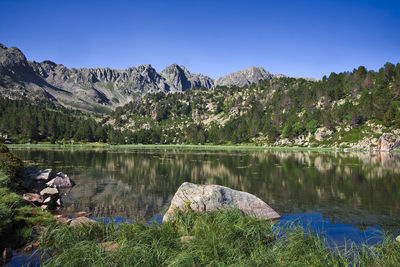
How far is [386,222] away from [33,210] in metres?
23.8

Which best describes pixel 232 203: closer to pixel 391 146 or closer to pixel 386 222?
Result: pixel 386 222

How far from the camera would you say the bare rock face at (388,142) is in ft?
358

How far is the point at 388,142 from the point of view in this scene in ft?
362

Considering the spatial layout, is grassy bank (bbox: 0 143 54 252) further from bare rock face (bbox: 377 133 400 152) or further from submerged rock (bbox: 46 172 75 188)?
bare rock face (bbox: 377 133 400 152)

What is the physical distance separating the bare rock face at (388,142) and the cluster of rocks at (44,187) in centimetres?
12629

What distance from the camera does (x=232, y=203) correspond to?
55.5 feet

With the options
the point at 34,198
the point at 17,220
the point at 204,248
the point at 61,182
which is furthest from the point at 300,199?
the point at 61,182

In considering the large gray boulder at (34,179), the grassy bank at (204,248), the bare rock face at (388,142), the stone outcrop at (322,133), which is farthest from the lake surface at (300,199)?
Result: the stone outcrop at (322,133)

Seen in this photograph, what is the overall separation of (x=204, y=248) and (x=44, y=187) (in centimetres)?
2393

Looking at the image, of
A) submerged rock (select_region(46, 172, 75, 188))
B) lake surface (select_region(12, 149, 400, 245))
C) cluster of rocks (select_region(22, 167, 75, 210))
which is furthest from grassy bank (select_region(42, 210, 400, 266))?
submerged rock (select_region(46, 172, 75, 188))

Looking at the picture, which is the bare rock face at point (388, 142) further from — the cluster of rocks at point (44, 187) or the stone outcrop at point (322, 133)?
the cluster of rocks at point (44, 187)

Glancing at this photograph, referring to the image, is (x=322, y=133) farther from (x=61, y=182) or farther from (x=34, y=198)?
(x=34, y=198)

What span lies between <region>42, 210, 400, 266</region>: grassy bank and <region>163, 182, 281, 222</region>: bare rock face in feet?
8.92

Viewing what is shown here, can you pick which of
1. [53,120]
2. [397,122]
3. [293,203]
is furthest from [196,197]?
[53,120]
